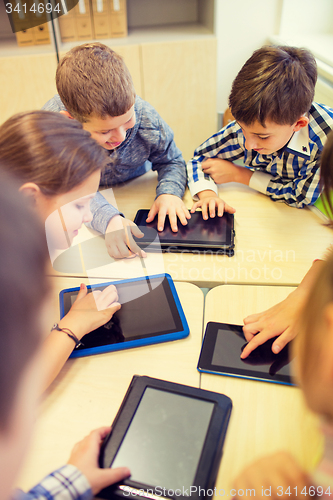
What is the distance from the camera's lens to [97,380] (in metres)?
0.62

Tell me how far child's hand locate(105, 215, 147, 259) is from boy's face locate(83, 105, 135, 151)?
21 cm

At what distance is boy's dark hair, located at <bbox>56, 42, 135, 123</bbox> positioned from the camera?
2.85 feet

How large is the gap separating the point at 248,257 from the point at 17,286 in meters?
0.58

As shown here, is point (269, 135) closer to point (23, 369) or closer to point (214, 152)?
point (214, 152)

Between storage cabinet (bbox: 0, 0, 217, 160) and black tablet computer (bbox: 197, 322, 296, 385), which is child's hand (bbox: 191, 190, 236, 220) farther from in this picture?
storage cabinet (bbox: 0, 0, 217, 160)

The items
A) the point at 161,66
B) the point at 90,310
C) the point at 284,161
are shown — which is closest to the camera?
the point at 90,310

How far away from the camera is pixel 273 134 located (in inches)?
38.7

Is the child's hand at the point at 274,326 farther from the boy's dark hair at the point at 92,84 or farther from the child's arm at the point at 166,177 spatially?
the boy's dark hair at the point at 92,84

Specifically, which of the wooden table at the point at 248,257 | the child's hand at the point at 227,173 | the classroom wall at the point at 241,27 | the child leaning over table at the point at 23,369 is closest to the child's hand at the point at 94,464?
the child leaning over table at the point at 23,369

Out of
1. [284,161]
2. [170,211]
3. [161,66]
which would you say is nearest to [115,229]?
[170,211]

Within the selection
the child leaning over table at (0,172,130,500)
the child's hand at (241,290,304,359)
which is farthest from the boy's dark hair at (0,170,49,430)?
the child's hand at (241,290,304,359)

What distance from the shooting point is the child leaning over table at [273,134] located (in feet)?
3.07

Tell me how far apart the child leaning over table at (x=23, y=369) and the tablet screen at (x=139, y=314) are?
0.13 m

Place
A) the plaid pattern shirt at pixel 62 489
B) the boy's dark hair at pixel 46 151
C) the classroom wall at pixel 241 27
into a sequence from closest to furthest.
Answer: the plaid pattern shirt at pixel 62 489, the boy's dark hair at pixel 46 151, the classroom wall at pixel 241 27
